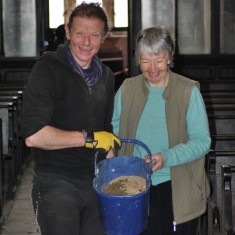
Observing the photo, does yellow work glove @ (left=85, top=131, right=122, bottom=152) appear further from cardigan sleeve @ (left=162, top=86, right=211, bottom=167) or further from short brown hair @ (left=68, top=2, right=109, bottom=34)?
short brown hair @ (left=68, top=2, right=109, bottom=34)

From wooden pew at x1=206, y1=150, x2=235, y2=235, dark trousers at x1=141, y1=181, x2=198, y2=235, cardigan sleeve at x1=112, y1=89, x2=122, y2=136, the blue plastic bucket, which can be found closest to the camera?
the blue plastic bucket

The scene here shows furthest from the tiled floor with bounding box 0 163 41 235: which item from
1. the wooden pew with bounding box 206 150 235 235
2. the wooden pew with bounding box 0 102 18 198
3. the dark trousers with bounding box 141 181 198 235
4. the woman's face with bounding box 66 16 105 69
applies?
the woman's face with bounding box 66 16 105 69

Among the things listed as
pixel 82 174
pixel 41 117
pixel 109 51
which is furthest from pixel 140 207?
pixel 109 51

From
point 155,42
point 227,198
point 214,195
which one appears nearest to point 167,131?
point 155,42

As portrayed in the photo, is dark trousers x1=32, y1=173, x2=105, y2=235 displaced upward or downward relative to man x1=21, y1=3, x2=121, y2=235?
downward

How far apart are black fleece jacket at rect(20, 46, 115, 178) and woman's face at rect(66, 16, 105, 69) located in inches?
2.6

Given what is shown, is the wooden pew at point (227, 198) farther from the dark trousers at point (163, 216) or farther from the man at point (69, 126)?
the man at point (69, 126)

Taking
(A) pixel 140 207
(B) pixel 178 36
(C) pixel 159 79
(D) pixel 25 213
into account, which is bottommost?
(D) pixel 25 213

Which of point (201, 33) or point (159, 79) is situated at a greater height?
point (201, 33)

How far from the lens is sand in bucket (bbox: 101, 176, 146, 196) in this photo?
6.94ft

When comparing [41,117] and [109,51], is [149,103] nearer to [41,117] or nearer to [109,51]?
[41,117]

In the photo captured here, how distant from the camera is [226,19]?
10.5 metres

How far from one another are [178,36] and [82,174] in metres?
8.69

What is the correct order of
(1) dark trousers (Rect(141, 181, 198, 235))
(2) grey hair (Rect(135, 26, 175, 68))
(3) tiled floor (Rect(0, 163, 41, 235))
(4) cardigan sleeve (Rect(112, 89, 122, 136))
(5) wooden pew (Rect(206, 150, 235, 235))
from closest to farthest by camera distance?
(2) grey hair (Rect(135, 26, 175, 68)) → (1) dark trousers (Rect(141, 181, 198, 235)) → (4) cardigan sleeve (Rect(112, 89, 122, 136)) → (5) wooden pew (Rect(206, 150, 235, 235)) → (3) tiled floor (Rect(0, 163, 41, 235))
